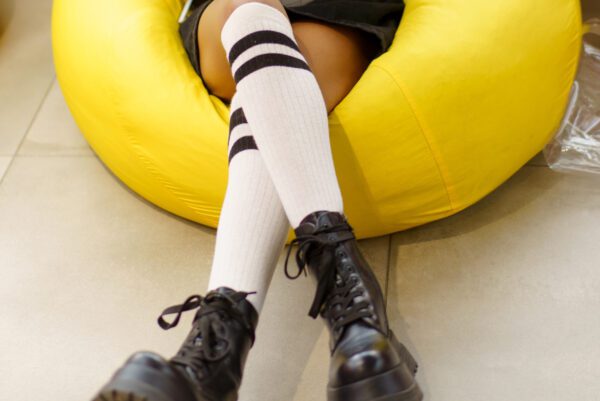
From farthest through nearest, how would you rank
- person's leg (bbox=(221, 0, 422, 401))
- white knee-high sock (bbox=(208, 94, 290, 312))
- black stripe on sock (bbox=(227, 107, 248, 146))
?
black stripe on sock (bbox=(227, 107, 248, 146)) < white knee-high sock (bbox=(208, 94, 290, 312)) < person's leg (bbox=(221, 0, 422, 401))

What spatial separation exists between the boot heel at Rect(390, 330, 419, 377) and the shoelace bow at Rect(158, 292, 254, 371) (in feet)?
0.66

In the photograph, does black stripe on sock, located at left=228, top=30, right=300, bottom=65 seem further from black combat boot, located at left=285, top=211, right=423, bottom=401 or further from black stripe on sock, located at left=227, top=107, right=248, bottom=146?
black combat boot, located at left=285, top=211, right=423, bottom=401

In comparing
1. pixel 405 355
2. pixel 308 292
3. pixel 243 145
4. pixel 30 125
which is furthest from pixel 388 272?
pixel 30 125

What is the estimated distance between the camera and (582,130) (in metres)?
1.64

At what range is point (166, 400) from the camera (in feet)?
Answer: 3.32

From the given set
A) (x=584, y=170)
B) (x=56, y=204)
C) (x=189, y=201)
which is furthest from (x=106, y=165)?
(x=584, y=170)

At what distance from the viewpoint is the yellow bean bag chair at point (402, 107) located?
137cm

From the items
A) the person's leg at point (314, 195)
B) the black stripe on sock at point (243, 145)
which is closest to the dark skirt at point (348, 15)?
the person's leg at point (314, 195)

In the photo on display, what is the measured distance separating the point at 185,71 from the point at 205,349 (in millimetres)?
544

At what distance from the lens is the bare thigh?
1366mm

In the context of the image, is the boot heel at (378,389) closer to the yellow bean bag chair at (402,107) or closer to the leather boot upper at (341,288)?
the leather boot upper at (341,288)

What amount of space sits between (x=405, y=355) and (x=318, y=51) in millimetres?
481

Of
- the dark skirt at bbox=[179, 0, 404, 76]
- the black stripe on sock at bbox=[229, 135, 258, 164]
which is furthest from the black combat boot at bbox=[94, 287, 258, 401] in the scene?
the dark skirt at bbox=[179, 0, 404, 76]

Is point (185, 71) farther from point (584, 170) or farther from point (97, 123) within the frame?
point (584, 170)
